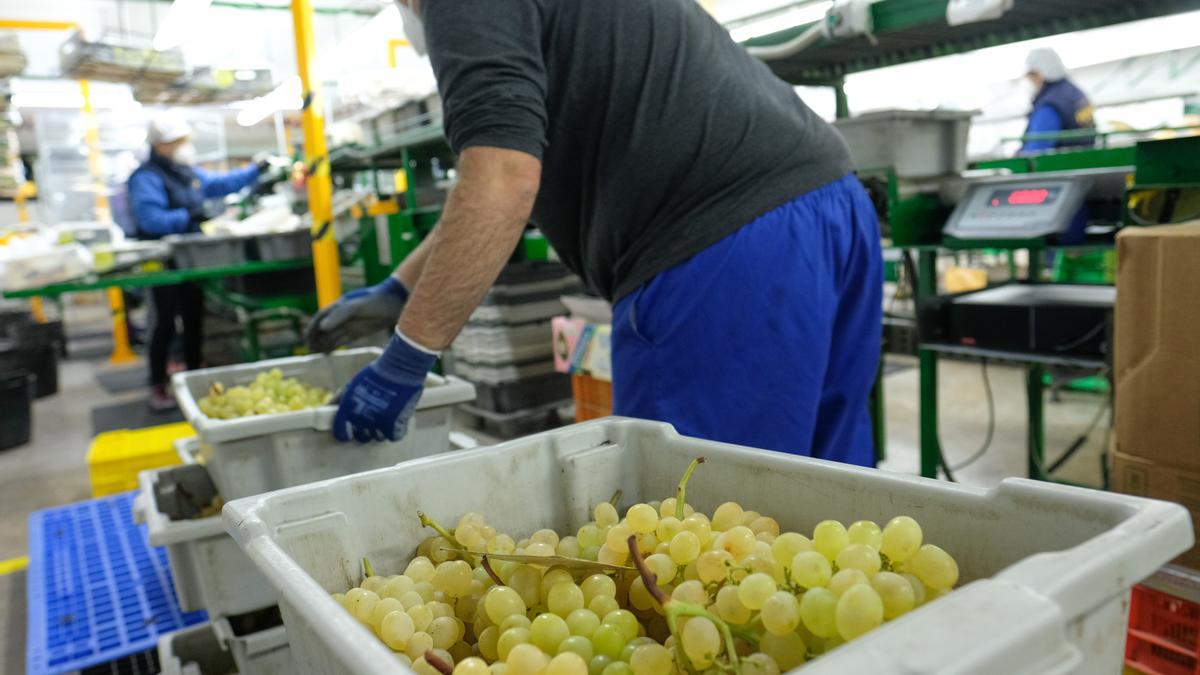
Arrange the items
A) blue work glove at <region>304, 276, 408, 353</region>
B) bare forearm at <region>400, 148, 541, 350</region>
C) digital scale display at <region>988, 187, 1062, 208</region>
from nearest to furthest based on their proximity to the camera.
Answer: bare forearm at <region>400, 148, 541, 350</region>
blue work glove at <region>304, 276, 408, 353</region>
digital scale display at <region>988, 187, 1062, 208</region>

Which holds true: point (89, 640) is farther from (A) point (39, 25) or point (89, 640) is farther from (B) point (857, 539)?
(A) point (39, 25)

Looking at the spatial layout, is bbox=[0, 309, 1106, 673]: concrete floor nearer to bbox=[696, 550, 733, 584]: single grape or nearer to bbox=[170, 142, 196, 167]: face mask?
bbox=[170, 142, 196, 167]: face mask

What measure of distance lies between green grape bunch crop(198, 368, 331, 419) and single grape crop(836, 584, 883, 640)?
1.32 metres

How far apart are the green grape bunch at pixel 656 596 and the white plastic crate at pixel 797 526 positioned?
1.7 inches

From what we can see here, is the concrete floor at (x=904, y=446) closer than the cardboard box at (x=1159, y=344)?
No

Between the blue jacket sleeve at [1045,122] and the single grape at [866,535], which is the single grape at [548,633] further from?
the blue jacket sleeve at [1045,122]

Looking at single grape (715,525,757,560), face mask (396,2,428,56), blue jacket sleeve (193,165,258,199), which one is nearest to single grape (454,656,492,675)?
single grape (715,525,757,560)

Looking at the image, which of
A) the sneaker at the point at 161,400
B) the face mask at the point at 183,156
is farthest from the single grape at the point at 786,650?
the face mask at the point at 183,156

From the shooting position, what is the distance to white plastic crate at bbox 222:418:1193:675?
38cm

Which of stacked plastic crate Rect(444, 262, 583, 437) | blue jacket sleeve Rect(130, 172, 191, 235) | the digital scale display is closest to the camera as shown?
the digital scale display

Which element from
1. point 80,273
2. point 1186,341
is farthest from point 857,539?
point 80,273

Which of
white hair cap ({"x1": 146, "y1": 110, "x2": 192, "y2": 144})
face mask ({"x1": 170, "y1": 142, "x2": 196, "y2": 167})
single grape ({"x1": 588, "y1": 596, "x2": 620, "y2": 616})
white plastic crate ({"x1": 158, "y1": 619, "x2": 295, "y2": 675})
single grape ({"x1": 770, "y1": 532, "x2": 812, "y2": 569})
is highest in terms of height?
white hair cap ({"x1": 146, "y1": 110, "x2": 192, "y2": 144})

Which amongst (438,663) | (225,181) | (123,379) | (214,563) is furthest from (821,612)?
(123,379)

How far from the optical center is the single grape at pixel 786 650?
0.50 m
